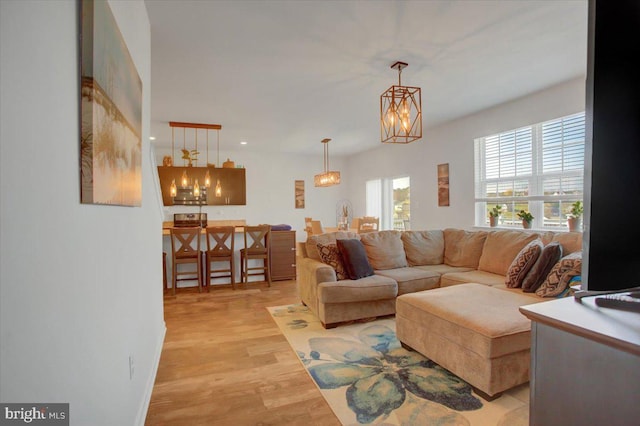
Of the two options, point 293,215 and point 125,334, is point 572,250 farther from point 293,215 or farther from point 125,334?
point 293,215

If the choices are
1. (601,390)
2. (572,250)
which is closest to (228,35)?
(601,390)

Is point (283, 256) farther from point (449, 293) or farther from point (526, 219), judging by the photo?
point (526, 219)

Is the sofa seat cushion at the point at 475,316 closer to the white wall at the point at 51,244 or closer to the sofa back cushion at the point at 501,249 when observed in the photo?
the sofa back cushion at the point at 501,249

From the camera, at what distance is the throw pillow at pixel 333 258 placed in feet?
11.3

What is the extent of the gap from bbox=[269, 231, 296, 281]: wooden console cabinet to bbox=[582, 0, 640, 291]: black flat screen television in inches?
185

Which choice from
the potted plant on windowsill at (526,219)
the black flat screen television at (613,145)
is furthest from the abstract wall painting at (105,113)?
the potted plant on windowsill at (526,219)

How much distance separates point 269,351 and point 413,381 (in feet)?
3.97

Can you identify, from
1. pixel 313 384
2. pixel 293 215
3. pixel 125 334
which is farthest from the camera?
pixel 293 215

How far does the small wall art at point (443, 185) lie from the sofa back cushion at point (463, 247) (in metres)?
1.38

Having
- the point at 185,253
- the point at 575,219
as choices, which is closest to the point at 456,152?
the point at 575,219

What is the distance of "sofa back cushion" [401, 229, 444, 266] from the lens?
409 centimetres

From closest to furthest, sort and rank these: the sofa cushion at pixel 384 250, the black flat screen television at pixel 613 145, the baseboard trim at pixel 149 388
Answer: the black flat screen television at pixel 613 145, the baseboard trim at pixel 149 388, the sofa cushion at pixel 384 250

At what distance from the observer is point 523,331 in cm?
195

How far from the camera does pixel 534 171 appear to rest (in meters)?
4.19
